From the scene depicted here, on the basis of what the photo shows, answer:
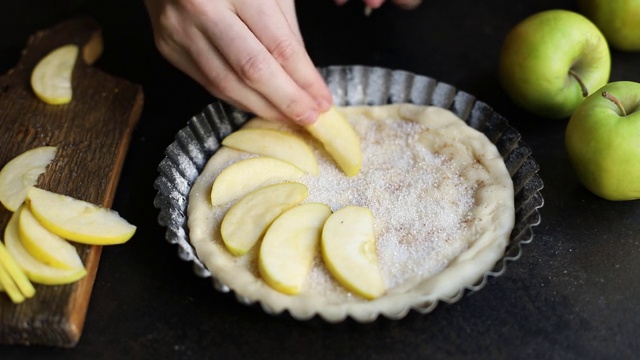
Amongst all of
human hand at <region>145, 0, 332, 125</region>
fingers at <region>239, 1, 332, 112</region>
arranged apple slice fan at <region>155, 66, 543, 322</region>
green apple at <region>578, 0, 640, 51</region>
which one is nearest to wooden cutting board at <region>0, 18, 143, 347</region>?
arranged apple slice fan at <region>155, 66, 543, 322</region>

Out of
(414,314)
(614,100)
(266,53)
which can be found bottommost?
(414,314)

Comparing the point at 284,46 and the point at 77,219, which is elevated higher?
the point at 284,46

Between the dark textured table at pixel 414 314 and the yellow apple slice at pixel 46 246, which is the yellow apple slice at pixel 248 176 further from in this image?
the yellow apple slice at pixel 46 246

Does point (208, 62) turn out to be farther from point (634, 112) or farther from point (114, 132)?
point (634, 112)

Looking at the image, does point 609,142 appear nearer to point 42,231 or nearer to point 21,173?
point 42,231

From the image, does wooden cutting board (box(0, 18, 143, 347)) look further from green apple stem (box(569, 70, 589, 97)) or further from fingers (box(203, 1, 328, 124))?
green apple stem (box(569, 70, 589, 97))

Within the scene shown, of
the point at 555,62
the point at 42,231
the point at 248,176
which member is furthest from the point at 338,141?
the point at 42,231

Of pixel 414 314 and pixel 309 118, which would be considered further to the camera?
pixel 309 118
